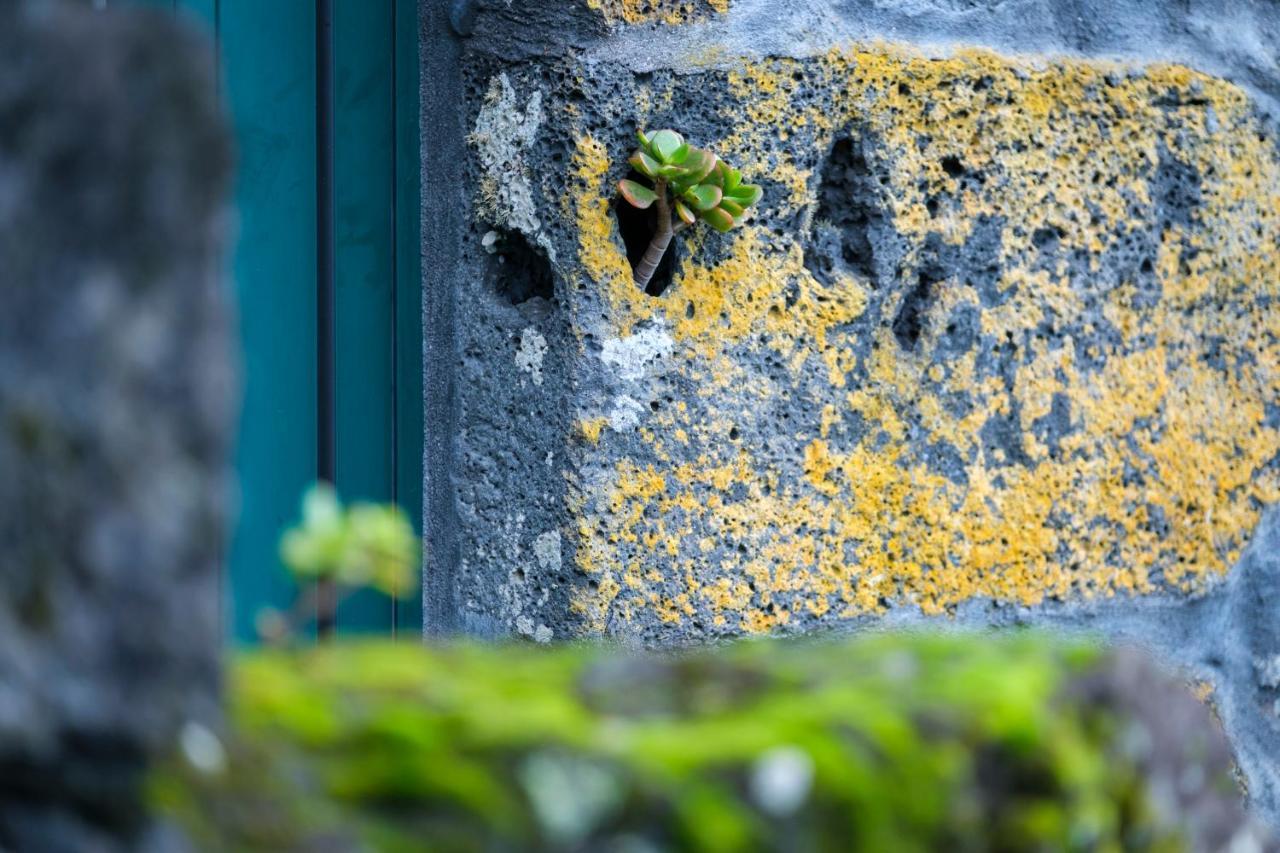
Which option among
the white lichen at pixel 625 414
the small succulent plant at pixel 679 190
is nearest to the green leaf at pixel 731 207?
the small succulent plant at pixel 679 190

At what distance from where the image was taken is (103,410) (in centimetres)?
52

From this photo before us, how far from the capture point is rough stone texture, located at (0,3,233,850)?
512 millimetres

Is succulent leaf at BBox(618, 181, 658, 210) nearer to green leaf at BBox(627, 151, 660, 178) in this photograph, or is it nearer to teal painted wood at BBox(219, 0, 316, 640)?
green leaf at BBox(627, 151, 660, 178)

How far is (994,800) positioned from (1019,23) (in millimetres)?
1273

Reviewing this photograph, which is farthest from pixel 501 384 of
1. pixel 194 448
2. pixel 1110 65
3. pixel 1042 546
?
pixel 194 448

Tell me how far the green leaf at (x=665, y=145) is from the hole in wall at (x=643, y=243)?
0.24 feet

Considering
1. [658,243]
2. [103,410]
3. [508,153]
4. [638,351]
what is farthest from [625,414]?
[103,410]

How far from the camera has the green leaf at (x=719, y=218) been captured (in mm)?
1541

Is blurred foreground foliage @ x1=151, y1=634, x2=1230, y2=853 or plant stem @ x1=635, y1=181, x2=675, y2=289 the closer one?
blurred foreground foliage @ x1=151, y1=634, x2=1230, y2=853

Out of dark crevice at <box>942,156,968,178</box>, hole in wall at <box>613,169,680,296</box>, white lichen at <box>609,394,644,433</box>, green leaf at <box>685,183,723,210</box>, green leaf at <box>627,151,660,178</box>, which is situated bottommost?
white lichen at <box>609,394,644,433</box>

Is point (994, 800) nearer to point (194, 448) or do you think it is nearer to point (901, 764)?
point (901, 764)

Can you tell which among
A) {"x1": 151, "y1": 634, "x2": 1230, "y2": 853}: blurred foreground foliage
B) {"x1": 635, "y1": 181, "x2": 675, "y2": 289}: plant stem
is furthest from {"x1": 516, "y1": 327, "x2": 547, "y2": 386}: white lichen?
{"x1": 151, "y1": 634, "x2": 1230, "y2": 853}: blurred foreground foliage

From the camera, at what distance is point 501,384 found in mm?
1594

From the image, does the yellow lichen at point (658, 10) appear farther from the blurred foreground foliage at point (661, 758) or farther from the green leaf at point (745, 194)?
the blurred foreground foliage at point (661, 758)
